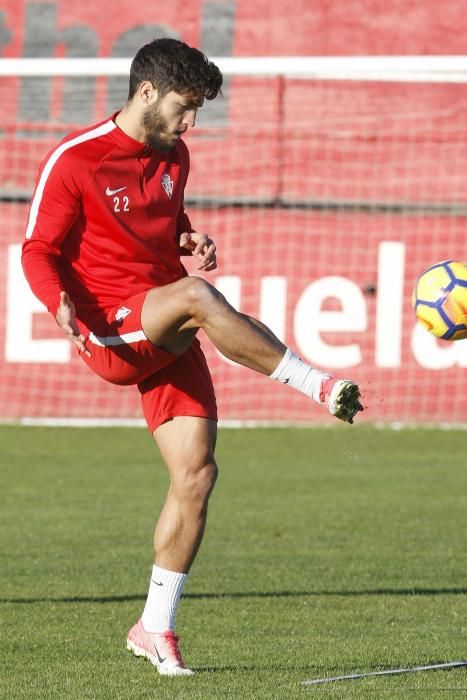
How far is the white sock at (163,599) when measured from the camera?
18.5 feet

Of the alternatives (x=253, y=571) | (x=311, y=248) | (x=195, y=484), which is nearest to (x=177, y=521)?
(x=195, y=484)

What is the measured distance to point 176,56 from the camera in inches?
215

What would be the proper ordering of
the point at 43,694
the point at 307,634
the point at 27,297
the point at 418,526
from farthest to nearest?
1. the point at 27,297
2. the point at 418,526
3. the point at 307,634
4. the point at 43,694

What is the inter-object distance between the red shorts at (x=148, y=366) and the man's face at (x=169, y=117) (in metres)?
0.64

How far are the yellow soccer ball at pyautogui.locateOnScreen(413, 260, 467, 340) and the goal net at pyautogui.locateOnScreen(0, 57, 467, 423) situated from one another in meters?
9.54

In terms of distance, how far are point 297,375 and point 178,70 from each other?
126 centimetres

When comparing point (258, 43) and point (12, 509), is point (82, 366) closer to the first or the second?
point (258, 43)

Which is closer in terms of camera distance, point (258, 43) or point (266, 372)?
point (266, 372)

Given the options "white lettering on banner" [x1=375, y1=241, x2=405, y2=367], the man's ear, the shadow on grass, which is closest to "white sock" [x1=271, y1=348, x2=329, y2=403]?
the man's ear

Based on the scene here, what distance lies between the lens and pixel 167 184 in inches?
228

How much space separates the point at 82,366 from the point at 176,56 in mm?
11179

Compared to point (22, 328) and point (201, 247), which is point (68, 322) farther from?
point (22, 328)

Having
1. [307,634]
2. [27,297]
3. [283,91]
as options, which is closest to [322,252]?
[283,91]

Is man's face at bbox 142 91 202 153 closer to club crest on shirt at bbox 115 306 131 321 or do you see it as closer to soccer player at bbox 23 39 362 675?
soccer player at bbox 23 39 362 675
